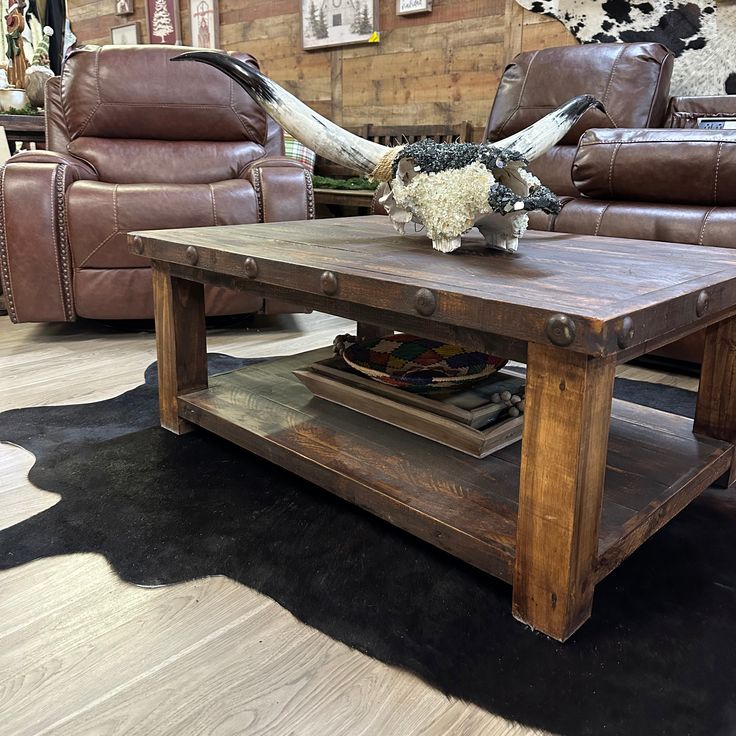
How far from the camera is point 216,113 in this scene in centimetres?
291

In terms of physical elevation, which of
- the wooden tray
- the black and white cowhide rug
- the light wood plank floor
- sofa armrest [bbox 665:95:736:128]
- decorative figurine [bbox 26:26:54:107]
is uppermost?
decorative figurine [bbox 26:26:54:107]

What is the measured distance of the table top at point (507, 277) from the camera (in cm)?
85

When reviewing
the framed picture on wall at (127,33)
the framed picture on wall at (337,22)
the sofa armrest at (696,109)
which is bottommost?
the sofa armrest at (696,109)

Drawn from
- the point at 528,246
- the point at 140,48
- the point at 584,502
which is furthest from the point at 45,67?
the point at 584,502

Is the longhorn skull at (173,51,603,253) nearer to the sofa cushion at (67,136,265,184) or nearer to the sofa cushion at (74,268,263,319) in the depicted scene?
the sofa cushion at (74,268,263,319)

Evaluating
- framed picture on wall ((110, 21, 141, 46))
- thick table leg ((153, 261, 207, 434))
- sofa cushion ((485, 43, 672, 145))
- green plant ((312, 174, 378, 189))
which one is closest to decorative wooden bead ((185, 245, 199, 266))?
thick table leg ((153, 261, 207, 434))

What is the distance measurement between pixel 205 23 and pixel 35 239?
3521 mm

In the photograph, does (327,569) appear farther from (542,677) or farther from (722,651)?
(722,651)

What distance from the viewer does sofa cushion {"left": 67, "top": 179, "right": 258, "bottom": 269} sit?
2447 mm

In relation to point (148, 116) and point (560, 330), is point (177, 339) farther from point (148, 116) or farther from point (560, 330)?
point (148, 116)

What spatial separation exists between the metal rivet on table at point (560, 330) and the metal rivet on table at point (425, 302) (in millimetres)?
177

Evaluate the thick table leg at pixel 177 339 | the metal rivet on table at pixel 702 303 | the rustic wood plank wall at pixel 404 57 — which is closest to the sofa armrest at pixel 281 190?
the thick table leg at pixel 177 339

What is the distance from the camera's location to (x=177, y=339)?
5.29ft

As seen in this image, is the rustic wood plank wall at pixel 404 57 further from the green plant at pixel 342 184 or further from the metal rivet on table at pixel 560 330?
the metal rivet on table at pixel 560 330
